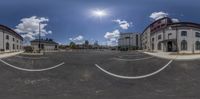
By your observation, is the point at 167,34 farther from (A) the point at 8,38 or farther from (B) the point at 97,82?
(A) the point at 8,38

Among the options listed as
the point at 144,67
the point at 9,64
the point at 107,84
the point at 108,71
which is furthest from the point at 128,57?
the point at 9,64

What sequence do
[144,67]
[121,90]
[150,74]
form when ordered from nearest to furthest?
[121,90], [150,74], [144,67]

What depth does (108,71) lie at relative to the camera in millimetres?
10086

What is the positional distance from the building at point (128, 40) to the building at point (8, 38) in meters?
5.39

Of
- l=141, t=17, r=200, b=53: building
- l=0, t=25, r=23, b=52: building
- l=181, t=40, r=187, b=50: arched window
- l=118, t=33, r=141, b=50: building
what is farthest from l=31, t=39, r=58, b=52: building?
l=181, t=40, r=187, b=50: arched window

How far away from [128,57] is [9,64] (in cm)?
893

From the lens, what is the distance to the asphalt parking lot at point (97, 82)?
258 inches

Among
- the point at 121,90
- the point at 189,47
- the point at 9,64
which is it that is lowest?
the point at 121,90

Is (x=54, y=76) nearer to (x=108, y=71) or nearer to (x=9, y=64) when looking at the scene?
(x=108, y=71)

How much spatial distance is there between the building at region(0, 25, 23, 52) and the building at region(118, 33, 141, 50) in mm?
5388

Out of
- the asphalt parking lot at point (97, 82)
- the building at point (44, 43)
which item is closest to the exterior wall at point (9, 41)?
the building at point (44, 43)

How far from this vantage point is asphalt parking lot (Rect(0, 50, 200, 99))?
6.56 metres

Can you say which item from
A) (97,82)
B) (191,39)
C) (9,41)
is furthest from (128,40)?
(191,39)

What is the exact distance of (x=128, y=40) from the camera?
9.25m
